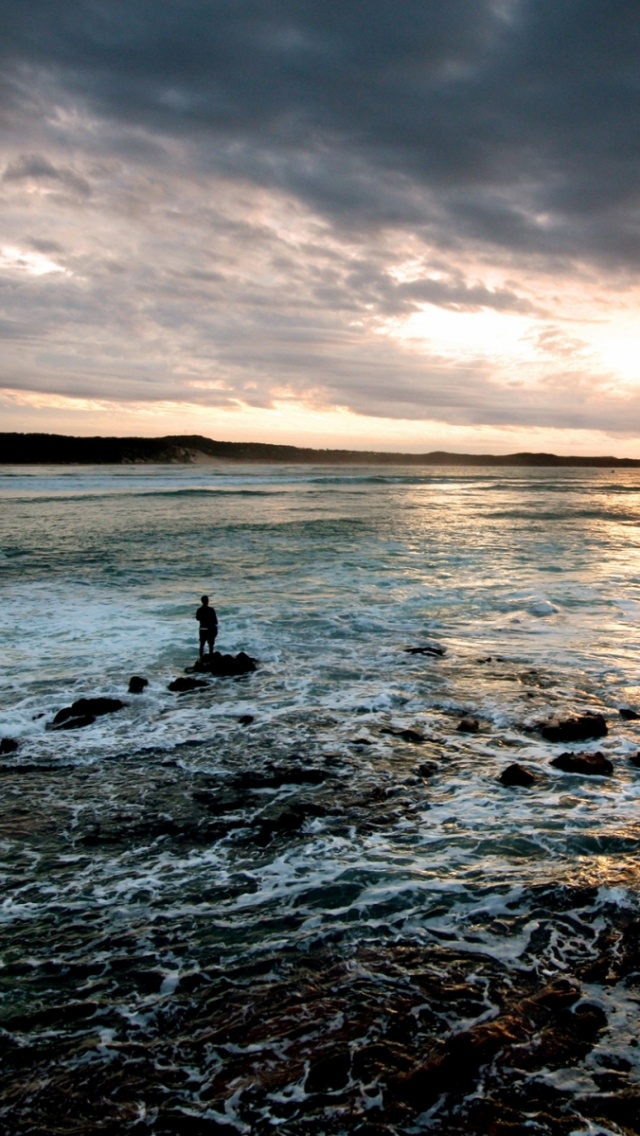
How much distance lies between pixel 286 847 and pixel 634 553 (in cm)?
3006

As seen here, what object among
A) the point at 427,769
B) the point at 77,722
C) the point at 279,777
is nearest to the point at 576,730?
the point at 427,769

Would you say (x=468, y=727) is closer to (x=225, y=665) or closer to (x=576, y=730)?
(x=576, y=730)

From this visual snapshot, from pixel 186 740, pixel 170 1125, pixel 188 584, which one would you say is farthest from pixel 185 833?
pixel 188 584

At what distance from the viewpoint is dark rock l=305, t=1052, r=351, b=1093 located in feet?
15.7

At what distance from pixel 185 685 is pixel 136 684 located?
92 cm

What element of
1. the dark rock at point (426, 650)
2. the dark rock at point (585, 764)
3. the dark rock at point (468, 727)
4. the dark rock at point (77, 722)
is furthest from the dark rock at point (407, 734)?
the dark rock at point (77, 722)

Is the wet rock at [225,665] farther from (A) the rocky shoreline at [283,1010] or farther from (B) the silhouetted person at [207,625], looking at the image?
(A) the rocky shoreline at [283,1010]

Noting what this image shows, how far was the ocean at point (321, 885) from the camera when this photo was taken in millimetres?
4824

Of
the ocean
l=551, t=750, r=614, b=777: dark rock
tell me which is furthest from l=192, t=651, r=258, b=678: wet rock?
l=551, t=750, r=614, b=777: dark rock

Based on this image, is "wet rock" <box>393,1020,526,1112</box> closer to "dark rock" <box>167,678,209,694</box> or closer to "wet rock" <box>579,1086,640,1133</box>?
"wet rock" <box>579,1086,640,1133</box>

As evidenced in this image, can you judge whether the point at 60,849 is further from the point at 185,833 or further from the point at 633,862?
the point at 633,862

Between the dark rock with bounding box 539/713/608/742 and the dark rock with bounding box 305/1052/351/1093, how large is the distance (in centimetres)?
704

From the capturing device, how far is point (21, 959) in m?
6.11

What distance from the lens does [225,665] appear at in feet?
48.2
